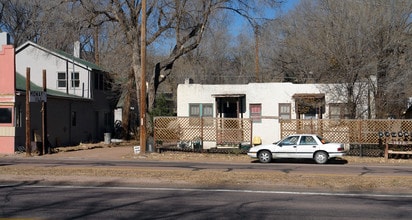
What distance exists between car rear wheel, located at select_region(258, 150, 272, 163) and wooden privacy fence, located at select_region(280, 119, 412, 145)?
3.42m

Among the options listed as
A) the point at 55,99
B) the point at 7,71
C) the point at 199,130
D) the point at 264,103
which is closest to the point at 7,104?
the point at 7,71

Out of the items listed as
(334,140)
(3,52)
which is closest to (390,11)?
(334,140)

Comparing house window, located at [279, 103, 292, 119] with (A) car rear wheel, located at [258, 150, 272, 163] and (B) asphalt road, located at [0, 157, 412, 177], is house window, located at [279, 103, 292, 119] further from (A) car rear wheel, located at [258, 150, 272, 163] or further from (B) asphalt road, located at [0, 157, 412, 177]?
(A) car rear wheel, located at [258, 150, 272, 163]

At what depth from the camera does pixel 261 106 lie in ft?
105

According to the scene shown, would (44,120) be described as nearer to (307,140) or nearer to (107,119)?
(307,140)

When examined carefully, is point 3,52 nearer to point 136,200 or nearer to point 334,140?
point 334,140

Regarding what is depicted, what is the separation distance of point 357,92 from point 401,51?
455 centimetres

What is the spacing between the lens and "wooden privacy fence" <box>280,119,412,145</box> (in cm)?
2627

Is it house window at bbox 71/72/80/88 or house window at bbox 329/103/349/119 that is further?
house window at bbox 71/72/80/88

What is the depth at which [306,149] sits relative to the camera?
24.1 metres

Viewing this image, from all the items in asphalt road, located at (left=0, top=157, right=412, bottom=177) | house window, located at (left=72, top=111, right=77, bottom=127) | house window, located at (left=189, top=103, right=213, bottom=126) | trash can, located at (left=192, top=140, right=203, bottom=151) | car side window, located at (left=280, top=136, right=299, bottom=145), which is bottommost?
asphalt road, located at (left=0, top=157, right=412, bottom=177)

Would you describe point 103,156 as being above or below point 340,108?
below

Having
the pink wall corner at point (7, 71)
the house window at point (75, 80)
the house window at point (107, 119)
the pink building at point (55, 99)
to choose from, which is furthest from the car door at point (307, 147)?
the house window at point (107, 119)

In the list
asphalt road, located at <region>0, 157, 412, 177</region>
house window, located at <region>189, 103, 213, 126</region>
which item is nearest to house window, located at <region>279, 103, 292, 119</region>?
house window, located at <region>189, 103, 213, 126</region>
